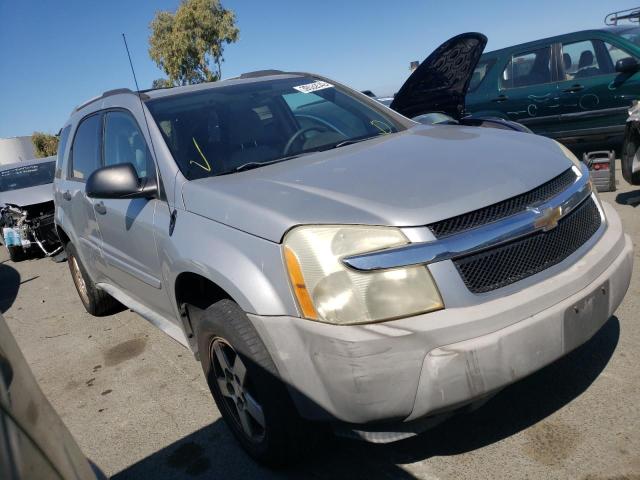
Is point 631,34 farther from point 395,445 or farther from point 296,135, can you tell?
point 395,445

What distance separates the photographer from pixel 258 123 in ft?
10.8

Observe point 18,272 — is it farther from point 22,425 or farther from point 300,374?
Result: point 22,425

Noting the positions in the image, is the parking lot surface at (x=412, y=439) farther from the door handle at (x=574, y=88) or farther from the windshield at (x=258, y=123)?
the door handle at (x=574, y=88)

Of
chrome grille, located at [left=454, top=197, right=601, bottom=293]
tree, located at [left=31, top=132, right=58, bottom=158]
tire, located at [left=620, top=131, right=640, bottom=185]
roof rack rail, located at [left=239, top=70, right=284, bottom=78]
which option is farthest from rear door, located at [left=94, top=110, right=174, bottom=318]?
tree, located at [left=31, top=132, right=58, bottom=158]

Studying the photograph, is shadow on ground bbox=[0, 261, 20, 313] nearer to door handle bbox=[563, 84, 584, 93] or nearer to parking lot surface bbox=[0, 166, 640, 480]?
parking lot surface bbox=[0, 166, 640, 480]

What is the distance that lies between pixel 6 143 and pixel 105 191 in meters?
37.2

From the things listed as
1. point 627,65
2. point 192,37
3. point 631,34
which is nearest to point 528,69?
point 631,34

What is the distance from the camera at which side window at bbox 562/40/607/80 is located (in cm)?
768

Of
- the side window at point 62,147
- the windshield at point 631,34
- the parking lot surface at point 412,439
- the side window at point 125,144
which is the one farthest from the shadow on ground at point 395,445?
the windshield at point 631,34

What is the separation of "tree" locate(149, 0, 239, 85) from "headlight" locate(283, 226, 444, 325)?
2811cm

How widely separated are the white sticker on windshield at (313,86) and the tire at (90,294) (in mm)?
2400

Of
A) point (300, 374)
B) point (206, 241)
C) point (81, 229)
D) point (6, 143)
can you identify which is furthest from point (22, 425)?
point (6, 143)

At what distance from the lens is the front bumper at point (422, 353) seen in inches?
74.8

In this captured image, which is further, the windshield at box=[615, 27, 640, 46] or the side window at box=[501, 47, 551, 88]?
the side window at box=[501, 47, 551, 88]
